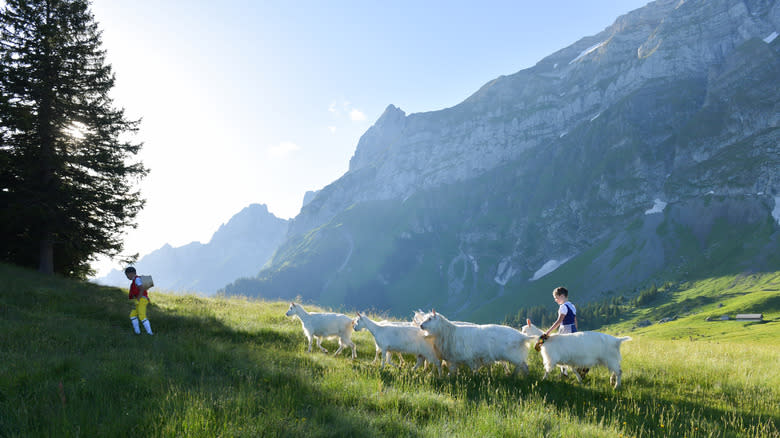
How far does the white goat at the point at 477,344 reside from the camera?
985cm

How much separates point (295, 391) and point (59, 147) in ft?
83.1

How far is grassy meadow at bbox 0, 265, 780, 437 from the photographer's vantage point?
536 cm

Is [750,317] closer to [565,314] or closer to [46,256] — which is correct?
[565,314]

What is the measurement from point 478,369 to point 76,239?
949 inches

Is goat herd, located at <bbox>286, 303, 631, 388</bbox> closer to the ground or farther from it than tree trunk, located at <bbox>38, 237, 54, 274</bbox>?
closer to the ground

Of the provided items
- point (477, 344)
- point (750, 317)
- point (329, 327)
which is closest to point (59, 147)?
point (329, 327)

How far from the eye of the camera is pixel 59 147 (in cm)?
2272

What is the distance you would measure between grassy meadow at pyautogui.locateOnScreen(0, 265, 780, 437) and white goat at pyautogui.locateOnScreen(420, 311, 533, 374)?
1.49 feet

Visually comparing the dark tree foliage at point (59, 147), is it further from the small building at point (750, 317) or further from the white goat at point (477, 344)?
the small building at point (750, 317)

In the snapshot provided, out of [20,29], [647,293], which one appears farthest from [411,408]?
[647,293]

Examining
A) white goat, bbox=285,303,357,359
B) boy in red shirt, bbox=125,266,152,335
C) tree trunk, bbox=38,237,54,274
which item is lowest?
white goat, bbox=285,303,357,359

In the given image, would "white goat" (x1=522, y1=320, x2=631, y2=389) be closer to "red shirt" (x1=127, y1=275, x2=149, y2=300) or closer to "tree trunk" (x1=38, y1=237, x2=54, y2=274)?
"red shirt" (x1=127, y1=275, x2=149, y2=300)

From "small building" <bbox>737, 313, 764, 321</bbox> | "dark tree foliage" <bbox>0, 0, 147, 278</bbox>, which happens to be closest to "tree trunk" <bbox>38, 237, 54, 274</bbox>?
"dark tree foliage" <bbox>0, 0, 147, 278</bbox>

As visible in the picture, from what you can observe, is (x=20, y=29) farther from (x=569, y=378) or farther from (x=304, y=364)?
(x=569, y=378)
